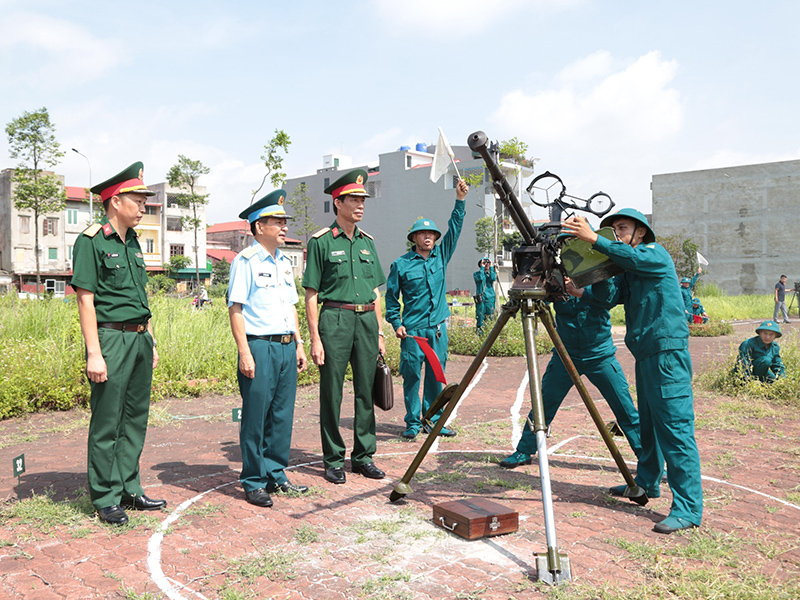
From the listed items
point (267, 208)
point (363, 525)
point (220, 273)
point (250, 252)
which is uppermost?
point (220, 273)

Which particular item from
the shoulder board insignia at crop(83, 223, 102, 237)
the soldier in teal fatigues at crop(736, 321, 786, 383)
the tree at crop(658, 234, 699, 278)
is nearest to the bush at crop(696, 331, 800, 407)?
the soldier in teal fatigues at crop(736, 321, 786, 383)

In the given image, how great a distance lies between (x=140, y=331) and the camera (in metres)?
4.56

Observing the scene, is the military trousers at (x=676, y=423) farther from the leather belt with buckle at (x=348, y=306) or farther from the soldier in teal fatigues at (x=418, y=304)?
the soldier in teal fatigues at (x=418, y=304)

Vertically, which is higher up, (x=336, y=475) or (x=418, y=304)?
(x=418, y=304)

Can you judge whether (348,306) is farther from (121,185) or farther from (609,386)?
(609,386)

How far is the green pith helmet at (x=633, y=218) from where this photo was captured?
14.5 feet

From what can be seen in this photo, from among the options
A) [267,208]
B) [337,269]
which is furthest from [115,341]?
[337,269]

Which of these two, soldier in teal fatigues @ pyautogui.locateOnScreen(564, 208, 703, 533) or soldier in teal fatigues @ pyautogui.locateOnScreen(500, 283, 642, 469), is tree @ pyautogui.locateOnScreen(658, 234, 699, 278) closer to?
soldier in teal fatigues @ pyautogui.locateOnScreen(500, 283, 642, 469)

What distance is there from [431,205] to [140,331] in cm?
5871

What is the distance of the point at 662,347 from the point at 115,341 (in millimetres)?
3616

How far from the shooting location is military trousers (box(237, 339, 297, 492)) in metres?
4.84

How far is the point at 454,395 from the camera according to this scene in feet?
15.0

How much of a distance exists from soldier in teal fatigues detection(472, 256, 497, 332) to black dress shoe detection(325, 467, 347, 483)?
11102 millimetres

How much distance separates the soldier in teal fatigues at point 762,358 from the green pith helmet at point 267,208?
22.9ft
